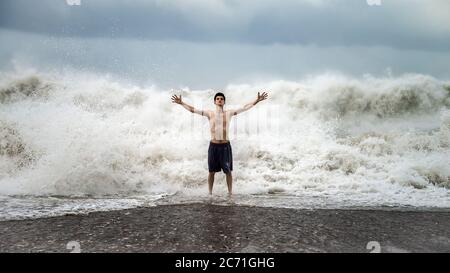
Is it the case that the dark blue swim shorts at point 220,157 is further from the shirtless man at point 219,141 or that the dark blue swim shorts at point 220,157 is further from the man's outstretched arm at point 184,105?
the man's outstretched arm at point 184,105

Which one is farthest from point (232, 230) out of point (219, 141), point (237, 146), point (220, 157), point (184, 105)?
point (237, 146)

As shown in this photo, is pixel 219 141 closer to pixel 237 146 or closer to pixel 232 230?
pixel 232 230

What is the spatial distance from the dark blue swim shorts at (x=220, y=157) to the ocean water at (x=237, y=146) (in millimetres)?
538

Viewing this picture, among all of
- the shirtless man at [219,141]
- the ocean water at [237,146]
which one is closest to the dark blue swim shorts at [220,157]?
the shirtless man at [219,141]

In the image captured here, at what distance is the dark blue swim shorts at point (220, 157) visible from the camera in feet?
22.2

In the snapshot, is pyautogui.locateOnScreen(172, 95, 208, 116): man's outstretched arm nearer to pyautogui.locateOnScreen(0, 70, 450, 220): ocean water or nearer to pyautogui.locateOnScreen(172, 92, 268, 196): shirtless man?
pyautogui.locateOnScreen(172, 92, 268, 196): shirtless man

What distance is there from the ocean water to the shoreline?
570 mm

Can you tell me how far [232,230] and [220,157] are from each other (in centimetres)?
203

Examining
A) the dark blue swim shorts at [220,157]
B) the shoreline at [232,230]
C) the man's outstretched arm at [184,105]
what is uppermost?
the man's outstretched arm at [184,105]
